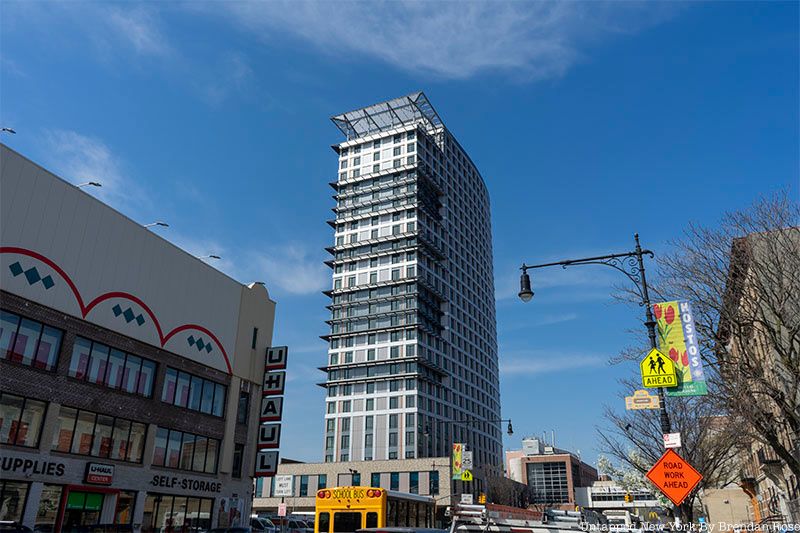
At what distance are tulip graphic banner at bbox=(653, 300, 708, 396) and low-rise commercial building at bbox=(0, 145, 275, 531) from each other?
2585 cm

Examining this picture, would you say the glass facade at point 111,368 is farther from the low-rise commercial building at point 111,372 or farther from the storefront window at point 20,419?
the storefront window at point 20,419

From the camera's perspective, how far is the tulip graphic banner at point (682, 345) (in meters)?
15.4

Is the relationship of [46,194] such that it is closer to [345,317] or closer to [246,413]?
[246,413]

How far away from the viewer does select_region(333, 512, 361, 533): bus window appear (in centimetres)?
2195

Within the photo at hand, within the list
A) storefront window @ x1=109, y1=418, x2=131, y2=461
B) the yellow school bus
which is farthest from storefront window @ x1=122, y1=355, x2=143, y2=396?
the yellow school bus

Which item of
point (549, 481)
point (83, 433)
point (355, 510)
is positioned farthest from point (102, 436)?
point (549, 481)

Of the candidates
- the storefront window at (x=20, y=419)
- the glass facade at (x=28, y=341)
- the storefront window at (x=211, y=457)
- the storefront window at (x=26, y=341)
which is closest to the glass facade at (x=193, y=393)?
the storefront window at (x=211, y=457)

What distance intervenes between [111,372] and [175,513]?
913 centimetres

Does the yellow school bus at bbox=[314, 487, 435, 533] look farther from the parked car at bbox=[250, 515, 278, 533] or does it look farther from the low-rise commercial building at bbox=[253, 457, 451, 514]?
the low-rise commercial building at bbox=[253, 457, 451, 514]

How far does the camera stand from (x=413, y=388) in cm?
9338

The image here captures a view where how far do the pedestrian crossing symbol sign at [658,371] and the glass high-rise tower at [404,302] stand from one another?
78078mm

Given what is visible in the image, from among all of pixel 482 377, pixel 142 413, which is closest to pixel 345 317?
pixel 482 377

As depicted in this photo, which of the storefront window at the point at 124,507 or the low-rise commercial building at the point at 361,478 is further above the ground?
the low-rise commercial building at the point at 361,478

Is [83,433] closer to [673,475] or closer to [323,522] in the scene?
[323,522]
